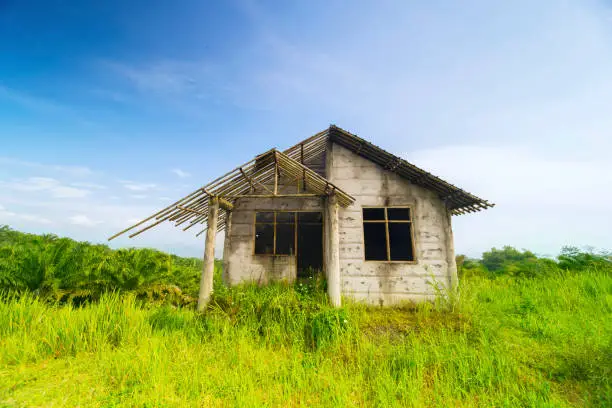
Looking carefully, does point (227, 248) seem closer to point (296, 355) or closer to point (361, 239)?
point (361, 239)

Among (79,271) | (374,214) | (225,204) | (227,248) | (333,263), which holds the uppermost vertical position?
(225,204)

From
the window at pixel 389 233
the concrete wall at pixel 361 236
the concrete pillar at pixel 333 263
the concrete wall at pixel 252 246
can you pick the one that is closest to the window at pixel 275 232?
the concrete wall at pixel 252 246

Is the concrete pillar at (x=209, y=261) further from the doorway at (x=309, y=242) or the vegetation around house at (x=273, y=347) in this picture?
the doorway at (x=309, y=242)

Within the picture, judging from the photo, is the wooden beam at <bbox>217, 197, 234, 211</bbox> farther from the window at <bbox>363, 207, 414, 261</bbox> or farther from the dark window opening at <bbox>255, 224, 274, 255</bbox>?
the window at <bbox>363, 207, 414, 261</bbox>

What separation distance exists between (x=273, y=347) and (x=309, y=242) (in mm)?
5158

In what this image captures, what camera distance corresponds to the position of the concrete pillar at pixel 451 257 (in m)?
7.65

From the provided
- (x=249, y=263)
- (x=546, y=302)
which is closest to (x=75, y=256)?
(x=249, y=263)

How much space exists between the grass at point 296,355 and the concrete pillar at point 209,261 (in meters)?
0.36

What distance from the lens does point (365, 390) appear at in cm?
416

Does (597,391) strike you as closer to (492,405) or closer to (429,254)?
(492,405)

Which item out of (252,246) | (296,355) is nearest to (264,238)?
(252,246)

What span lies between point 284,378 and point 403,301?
15.3ft

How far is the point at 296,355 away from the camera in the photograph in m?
4.96

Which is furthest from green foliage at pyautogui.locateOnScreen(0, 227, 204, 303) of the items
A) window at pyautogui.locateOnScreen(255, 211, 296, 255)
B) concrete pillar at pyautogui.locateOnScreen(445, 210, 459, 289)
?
concrete pillar at pyautogui.locateOnScreen(445, 210, 459, 289)
